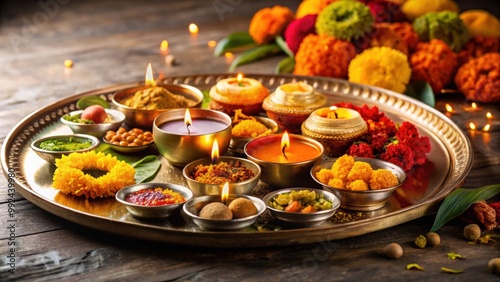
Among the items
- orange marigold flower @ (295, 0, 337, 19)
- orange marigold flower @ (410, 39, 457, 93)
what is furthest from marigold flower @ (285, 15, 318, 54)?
orange marigold flower @ (410, 39, 457, 93)

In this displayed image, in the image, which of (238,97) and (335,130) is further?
(238,97)

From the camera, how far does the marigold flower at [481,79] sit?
4.09 m

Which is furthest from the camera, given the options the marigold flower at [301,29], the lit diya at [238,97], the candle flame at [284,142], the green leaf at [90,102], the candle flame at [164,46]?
the candle flame at [164,46]

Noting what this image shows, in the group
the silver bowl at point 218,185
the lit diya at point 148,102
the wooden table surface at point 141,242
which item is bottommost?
the wooden table surface at point 141,242

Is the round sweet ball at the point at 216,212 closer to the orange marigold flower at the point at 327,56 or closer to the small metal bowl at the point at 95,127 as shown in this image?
the small metal bowl at the point at 95,127

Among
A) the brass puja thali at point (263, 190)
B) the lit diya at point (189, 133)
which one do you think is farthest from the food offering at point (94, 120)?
the lit diya at point (189, 133)

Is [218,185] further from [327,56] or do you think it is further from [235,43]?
[235,43]

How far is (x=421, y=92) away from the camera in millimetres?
4117

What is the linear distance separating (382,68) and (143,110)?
1347 millimetres

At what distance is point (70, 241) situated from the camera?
8.51ft

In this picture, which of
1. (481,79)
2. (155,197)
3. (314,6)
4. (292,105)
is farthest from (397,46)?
(155,197)

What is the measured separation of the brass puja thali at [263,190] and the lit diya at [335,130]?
0.90 ft

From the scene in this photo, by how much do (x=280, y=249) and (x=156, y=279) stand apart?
0.43m

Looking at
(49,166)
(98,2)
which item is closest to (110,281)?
(49,166)
